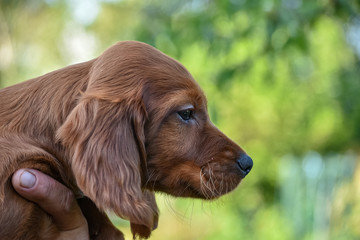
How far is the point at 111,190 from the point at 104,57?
71 centimetres

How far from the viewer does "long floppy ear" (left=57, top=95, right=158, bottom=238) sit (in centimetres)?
237

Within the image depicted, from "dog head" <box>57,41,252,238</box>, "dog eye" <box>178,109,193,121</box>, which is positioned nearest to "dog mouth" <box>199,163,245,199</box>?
"dog head" <box>57,41,252,238</box>

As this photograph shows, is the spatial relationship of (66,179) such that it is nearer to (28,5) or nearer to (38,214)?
(38,214)

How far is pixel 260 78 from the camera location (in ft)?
23.1

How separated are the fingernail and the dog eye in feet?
2.58

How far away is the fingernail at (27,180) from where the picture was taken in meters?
2.36

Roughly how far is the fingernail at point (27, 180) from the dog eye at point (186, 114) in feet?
2.58

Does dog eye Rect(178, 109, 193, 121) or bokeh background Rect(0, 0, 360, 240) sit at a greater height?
dog eye Rect(178, 109, 193, 121)

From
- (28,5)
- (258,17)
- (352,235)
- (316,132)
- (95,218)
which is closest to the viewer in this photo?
(95,218)

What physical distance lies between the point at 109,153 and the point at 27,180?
0.38m

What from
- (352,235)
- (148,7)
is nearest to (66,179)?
(148,7)

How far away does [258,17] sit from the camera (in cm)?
512

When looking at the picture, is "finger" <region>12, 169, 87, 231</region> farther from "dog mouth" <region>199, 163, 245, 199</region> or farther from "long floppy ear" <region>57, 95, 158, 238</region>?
"dog mouth" <region>199, 163, 245, 199</region>

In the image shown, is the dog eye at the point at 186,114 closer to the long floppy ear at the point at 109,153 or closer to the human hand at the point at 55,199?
the long floppy ear at the point at 109,153
